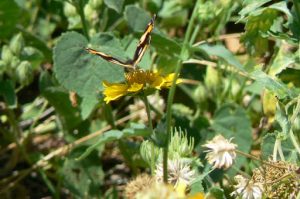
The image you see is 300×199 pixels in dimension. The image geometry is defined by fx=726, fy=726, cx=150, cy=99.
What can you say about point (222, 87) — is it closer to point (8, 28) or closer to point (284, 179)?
point (8, 28)

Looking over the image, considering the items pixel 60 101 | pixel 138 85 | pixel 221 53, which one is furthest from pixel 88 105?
pixel 138 85

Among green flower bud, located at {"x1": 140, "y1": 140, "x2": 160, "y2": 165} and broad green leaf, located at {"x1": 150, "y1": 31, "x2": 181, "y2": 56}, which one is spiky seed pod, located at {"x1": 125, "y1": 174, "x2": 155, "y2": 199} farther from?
broad green leaf, located at {"x1": 150, "y1": 31, "x2": 181, "y2": 56}

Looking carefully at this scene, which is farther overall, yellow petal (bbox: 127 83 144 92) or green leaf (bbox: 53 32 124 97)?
green leaf (bbox: 53 32 124 97)

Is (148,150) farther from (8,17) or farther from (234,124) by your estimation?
(8,17)

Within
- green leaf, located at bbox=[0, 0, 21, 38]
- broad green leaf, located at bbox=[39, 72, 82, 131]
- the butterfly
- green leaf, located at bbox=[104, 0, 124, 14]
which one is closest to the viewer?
the butterfly

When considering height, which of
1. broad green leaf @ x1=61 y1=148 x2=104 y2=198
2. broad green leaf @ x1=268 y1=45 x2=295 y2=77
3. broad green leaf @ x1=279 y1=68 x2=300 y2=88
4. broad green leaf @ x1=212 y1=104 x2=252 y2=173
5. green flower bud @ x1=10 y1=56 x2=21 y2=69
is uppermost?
green flower bud @ x1=10 y1=56 x2=21 y2=69

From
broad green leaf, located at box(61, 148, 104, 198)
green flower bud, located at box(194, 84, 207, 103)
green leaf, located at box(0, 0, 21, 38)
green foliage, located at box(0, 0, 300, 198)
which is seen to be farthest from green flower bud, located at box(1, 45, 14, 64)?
green flower bud, located at box(194, 84, 207, 103)

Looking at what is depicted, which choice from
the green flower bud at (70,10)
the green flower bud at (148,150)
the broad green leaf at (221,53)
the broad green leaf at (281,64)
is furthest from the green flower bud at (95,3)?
the green flower bud at (148,150)
